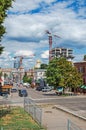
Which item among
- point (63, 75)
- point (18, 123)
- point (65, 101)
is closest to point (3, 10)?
point (18, 123)

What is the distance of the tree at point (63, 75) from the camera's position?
8119 centimetres

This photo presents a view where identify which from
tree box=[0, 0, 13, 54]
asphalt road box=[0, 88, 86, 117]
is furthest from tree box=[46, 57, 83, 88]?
tree box=[0, 0, 13, 54]

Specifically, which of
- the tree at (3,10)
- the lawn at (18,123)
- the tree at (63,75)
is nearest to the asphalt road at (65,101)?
the tree at (63,75)

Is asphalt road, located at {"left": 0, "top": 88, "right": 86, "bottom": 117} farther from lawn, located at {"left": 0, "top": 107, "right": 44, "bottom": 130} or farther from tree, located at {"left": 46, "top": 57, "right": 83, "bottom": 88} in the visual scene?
lawn, located at {"left": 0, "top": 107, "right": 44, "bottom": 130}

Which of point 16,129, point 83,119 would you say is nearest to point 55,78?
point 83,119

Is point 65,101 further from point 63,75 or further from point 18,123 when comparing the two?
point 18,123

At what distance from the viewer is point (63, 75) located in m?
81.9

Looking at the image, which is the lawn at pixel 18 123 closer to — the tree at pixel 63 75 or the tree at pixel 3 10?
the tree at pixel 3 10

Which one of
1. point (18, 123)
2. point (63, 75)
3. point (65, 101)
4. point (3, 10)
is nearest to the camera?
point (3, 10)

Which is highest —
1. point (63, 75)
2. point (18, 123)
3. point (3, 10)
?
point (3, 10)

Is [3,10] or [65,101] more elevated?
[3,10]

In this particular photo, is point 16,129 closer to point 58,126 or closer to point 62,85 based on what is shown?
point 58,126

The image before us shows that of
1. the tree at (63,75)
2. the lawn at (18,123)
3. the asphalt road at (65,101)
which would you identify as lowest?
the lawn at (18,123)

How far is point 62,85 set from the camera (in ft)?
264
